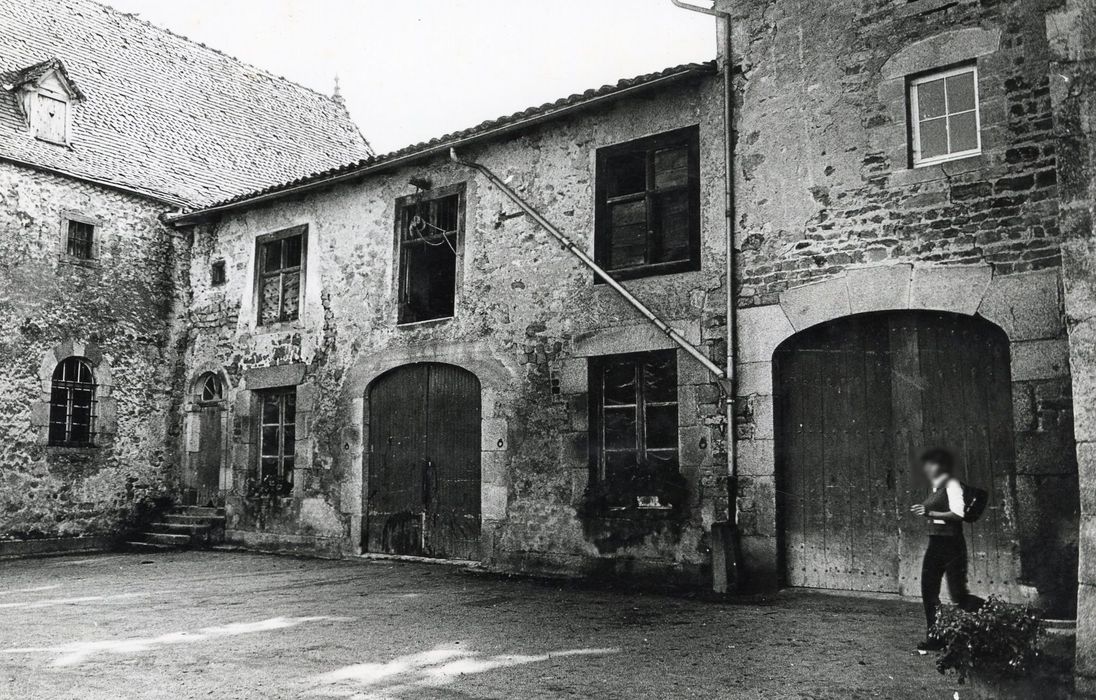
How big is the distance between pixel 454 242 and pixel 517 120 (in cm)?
181

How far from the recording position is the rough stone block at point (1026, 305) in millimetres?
6629

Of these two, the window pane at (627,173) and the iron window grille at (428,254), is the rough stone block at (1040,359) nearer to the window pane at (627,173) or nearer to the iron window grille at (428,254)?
the window pane at (627,173)

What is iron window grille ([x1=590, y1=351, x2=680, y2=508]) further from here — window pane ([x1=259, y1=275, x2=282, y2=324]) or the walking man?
window pane ([x1=259, y1=275, x2=282, y2=324])

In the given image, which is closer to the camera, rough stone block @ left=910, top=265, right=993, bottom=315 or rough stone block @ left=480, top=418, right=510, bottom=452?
rough stone block @ left=910, top=265, right=993, bottom=315

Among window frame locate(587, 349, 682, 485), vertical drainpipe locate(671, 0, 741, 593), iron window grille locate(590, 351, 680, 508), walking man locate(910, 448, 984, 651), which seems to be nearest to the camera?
walking man locate(910, 448, 984, 651)

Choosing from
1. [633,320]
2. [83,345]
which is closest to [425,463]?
[633,320]

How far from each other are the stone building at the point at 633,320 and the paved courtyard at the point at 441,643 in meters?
1.02

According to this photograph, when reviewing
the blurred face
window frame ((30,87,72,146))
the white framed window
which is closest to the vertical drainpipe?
the white framed window

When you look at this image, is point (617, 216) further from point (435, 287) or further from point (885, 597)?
point (885, 597)

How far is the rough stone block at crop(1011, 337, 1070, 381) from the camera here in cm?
652

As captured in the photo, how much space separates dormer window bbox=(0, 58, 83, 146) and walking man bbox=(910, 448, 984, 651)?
12.6 meters

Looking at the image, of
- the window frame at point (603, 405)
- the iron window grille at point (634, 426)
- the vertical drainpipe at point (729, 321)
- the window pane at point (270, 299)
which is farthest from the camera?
the window pane at point (270, 299)

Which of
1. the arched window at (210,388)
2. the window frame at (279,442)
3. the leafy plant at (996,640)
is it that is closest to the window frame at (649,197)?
the leafy plant at (996,640)

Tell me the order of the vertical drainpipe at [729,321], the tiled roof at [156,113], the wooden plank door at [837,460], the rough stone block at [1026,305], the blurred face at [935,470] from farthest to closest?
the tiled roof at [156,113] → the vertical drainpipe at [729,321] → the wooden plank door at [837,460] → the rough stone block at [1026,305] → the blurred face at [935,470]
